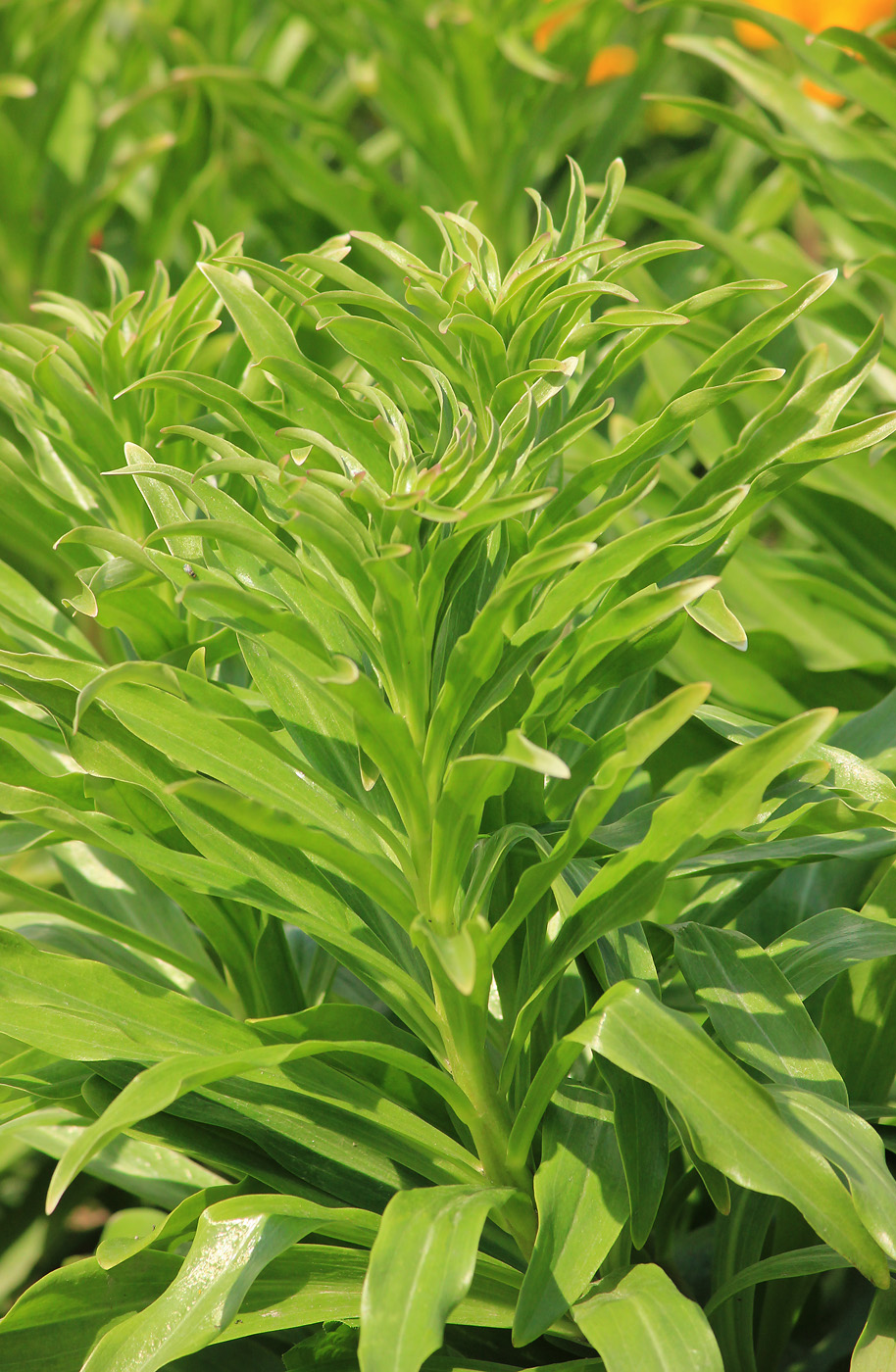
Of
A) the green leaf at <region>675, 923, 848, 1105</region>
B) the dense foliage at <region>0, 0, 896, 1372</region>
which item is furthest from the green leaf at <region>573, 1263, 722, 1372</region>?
the green leaf at <region>675, 923, 848, 1105</region>

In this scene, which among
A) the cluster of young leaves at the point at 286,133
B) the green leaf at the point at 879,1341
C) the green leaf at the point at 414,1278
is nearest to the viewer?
the green leaf at the point at 414,1278

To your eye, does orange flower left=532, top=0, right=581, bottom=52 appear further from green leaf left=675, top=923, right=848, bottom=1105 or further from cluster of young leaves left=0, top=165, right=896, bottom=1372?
green leaf left=675, top=923, right=848, bottom=1105

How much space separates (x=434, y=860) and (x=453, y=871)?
12mm

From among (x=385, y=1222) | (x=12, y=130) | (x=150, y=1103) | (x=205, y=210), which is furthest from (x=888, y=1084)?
(x=12, y=130)

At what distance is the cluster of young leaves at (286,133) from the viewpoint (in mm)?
1233

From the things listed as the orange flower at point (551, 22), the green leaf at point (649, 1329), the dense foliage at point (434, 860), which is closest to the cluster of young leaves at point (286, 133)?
the orange flower at point (551, 22)

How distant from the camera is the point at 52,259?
1.25 m

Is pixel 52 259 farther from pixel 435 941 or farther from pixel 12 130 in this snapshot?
pixel 435 941

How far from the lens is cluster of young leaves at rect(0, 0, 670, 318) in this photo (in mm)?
1233

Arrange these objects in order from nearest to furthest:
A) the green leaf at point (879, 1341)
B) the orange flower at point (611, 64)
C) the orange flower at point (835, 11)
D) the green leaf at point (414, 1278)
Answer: the green leaf at point (414, 1278) < the green leaf at point (879, 1341) < the orange flower at point (835, 11) < the orange flower at point (611, 64)

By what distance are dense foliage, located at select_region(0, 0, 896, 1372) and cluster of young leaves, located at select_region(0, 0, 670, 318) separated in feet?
1.83

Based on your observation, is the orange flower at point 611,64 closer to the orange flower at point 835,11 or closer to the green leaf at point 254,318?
the orange flower at point 835,11

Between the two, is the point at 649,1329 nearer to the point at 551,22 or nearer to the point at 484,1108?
the point at 484,1108

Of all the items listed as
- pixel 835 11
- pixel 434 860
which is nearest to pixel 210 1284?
pixel 434 860
